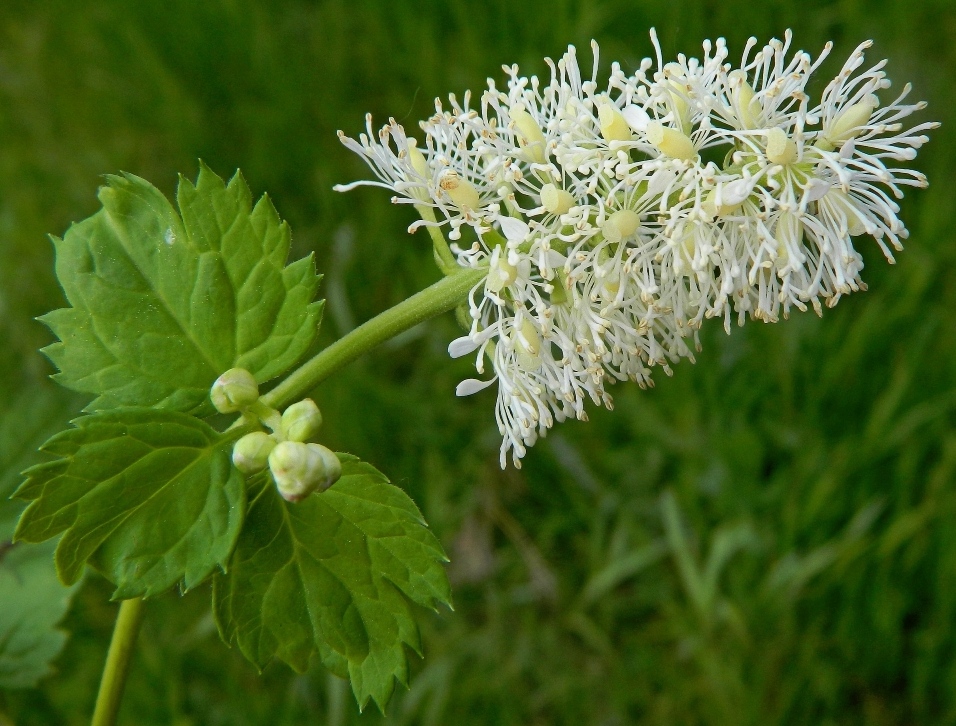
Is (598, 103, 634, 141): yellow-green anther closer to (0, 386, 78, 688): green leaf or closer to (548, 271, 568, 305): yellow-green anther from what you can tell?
(548, 271, 568, 305): yellow-green anther

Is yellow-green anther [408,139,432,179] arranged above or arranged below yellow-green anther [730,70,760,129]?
above

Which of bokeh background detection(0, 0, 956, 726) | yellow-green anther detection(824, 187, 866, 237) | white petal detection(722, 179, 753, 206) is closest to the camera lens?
white petal detection(722, 179, 753, 206)

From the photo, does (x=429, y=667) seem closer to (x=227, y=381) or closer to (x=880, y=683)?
(x=880, y=683)

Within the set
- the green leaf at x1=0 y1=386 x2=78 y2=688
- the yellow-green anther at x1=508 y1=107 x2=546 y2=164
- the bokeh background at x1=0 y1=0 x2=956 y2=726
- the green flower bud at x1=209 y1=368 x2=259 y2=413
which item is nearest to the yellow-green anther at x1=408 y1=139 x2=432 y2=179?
the yellow-green anther at x1=508 y1=107 x2=546 y2=164

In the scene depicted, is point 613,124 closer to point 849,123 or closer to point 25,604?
point 849,123

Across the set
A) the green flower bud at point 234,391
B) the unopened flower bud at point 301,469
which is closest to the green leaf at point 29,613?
the green flower bud at point 234,391

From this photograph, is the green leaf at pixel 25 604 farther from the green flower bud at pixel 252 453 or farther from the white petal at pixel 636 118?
the white petal at pixel 636 118

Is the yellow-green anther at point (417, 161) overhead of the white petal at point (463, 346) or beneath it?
overhead

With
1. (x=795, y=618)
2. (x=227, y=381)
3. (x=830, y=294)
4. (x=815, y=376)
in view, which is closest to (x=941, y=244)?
(x=815, y=376)
